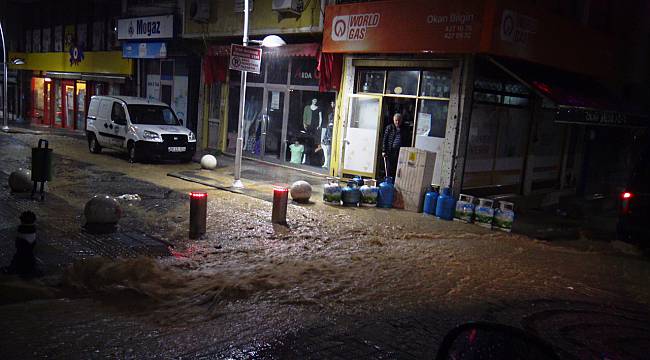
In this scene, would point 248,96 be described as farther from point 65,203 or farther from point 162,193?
point 65,203

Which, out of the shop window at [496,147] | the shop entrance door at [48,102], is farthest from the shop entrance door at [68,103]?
the shop window at [496,147]

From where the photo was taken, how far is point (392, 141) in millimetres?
12984

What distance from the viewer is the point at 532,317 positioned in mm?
5852

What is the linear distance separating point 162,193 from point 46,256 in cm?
494

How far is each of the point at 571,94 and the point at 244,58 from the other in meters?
8.40

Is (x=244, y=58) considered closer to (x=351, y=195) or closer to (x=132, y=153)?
(x=351, y=195)

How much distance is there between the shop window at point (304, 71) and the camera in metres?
15.9

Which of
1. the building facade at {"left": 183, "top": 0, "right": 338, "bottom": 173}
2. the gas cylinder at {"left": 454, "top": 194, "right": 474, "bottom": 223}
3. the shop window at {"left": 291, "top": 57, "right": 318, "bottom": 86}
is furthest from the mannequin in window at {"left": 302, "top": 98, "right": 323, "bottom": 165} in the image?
the gas cylinder at {"left": 454, "top": 194, "right": 474, "bottom": 223}

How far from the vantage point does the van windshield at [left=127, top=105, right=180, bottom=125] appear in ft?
54.5

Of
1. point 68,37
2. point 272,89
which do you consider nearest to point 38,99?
point 68,37

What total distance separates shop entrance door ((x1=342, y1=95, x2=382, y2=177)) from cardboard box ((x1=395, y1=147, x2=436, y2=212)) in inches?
91.1

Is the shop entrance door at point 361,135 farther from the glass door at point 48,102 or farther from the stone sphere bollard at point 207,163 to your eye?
the glass door at point 48,102

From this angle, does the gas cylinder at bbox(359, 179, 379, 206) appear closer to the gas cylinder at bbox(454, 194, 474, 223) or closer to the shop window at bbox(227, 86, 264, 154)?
the gas cylinder at bbox(454, 194, 474, 223)

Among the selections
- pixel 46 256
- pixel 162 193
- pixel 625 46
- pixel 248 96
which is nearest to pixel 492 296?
pixel 46 256
